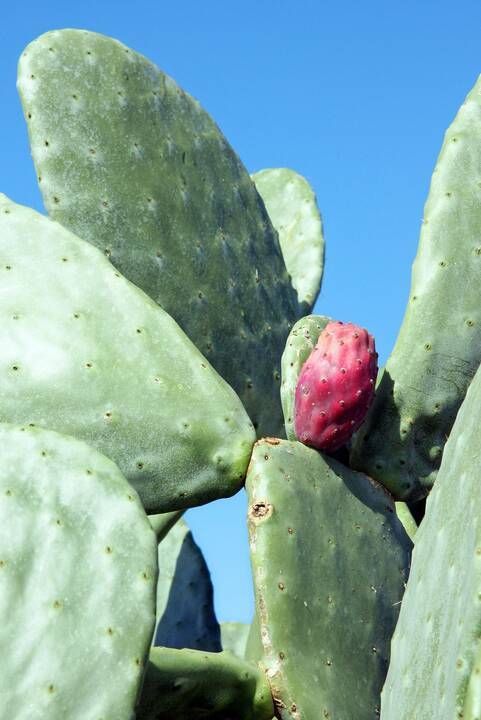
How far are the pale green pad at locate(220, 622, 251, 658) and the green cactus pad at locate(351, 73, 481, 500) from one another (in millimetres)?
1288

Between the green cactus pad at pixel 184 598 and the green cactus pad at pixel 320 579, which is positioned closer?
the green cactus pad at pixel 320 579

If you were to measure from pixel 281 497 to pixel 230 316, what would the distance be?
62 cm

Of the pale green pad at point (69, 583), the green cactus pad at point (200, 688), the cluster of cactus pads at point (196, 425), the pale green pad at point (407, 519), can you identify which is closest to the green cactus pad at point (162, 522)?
the cluster of cactus pads at point (196, 425)

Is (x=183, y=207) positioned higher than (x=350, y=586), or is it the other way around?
(x=183, y=207)

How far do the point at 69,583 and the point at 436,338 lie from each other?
3.43 feet

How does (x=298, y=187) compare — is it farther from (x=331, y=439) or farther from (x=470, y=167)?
(x=331, y=439)

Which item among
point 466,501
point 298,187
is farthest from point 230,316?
point 466,501

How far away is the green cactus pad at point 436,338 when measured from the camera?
2.54 m

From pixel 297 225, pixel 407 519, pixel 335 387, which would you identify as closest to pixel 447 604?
pixel 335 387

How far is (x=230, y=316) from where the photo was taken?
2.77 metres

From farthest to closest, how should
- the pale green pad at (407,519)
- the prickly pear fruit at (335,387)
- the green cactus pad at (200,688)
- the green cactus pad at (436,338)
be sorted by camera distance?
the pale green pad at (407,519) < the green cactus pad at (436,338) < the prickly pear fruit at (335,387) < the green cactus pad at (200,688)

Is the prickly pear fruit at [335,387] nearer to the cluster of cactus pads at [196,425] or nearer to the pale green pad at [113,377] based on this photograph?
the cluster of cactus pads at [196,425]

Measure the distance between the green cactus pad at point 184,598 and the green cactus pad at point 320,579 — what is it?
105cm

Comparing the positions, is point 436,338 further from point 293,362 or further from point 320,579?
point 320,579
